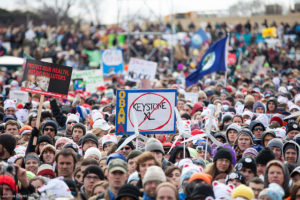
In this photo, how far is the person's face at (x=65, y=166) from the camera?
29.2 feet

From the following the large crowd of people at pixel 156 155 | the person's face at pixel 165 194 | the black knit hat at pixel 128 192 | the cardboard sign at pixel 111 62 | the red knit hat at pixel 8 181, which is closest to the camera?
the person's face at pixel 165 194

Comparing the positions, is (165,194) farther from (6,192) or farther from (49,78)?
(49,78)

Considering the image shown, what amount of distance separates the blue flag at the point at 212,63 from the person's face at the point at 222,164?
1289 cm

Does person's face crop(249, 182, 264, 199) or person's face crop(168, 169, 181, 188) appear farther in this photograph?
person's face crop(168, 169, 181, 188)

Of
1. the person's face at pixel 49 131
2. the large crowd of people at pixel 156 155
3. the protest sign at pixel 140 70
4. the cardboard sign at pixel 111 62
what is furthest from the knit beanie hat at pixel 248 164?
the cardboard sign at pixel 111 62

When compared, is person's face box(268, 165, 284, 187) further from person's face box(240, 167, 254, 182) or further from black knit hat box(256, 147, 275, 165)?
black knit hat box(256, 147, 275, 165)

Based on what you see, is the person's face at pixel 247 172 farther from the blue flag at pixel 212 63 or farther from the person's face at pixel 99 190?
the blue flag at pixel 212 63

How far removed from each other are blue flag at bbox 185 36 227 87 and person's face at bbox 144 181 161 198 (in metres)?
14.5

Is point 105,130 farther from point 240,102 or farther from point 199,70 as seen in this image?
point 199,70

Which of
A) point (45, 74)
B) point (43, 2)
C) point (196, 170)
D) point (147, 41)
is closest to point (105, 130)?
point (45, 74)

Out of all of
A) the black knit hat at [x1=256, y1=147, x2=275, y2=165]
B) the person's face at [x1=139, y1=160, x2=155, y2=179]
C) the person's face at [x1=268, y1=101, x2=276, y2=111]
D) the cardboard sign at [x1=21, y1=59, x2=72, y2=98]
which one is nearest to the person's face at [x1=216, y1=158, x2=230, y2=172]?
the black knit hat at [x1=256, y1=147, x2=275, y2=165]

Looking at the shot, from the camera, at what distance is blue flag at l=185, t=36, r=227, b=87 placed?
21781mm

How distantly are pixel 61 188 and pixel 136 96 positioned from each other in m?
3.78

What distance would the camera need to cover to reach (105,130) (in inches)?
507
